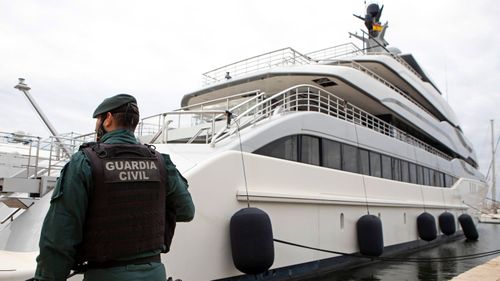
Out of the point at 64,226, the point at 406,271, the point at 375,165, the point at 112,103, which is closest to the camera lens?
the point at 64,226

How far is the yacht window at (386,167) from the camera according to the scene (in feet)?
36.2

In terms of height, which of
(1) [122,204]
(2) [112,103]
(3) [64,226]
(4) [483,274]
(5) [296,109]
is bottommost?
(4) [483,274]

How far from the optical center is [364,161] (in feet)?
32.9

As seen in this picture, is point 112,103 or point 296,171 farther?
point 296,171

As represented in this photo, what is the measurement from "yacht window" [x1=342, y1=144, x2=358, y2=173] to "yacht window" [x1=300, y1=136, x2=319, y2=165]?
1.09 m

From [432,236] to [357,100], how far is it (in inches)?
181

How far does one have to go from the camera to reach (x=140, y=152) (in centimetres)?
230

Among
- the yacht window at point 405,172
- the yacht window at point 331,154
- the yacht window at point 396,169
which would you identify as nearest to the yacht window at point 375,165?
the yacht window at point 396,169

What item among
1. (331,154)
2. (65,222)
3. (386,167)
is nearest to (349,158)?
(331,154)

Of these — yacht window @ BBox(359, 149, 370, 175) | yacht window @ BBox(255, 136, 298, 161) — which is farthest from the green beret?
yacht window @ BBox(359, 149, 370, 175)

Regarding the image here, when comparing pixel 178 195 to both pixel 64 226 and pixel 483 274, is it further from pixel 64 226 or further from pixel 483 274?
pixel 483 274

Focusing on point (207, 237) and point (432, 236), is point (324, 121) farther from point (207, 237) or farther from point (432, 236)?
point (432, 236)

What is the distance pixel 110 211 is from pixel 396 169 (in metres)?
10.9

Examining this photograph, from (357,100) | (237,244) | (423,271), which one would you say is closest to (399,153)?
(357,100)
